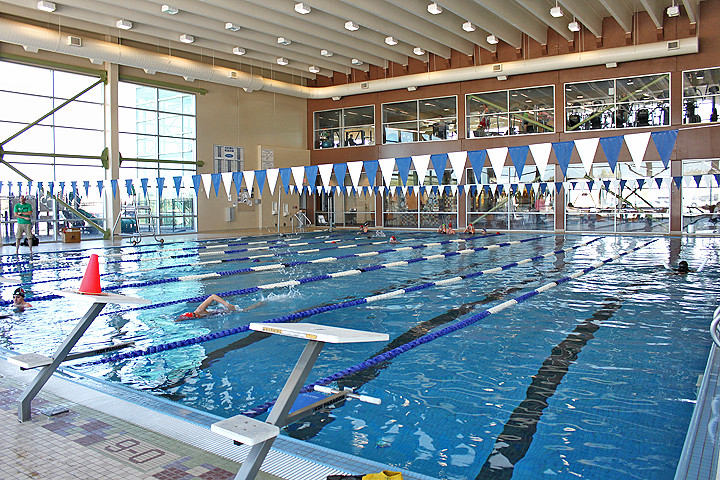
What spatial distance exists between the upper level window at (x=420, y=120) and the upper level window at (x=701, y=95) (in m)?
8.26

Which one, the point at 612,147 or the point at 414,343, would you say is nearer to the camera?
the point at 414,343

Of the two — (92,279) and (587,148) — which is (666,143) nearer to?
(587,148)

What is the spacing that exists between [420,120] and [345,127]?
13.0 feet

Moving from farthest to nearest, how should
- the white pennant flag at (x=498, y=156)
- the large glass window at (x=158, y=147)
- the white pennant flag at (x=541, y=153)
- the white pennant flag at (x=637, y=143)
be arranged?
the large glass window at (x=158, y=147) → the white pennant flag at (x=498, y=156) → the white pennant flag at (x=541, y=153) → the white pennant flag at (x=637, y=143)

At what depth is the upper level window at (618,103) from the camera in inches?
734

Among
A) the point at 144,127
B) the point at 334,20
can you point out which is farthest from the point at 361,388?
the point at 144,127

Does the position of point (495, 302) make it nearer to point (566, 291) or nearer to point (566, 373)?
point (566, 291)

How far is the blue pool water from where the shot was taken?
9.72 ft

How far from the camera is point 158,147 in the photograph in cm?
2048

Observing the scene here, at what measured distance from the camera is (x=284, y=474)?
242cm

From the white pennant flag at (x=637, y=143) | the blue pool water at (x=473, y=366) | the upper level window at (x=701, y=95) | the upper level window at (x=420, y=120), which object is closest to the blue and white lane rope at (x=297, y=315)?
the blue pool water at (x=473, y=366)

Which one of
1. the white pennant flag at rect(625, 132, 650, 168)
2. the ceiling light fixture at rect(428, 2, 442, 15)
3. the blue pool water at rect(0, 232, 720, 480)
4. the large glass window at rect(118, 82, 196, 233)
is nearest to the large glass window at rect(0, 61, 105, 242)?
the large glass window at rect(118, 82, 196, 233)

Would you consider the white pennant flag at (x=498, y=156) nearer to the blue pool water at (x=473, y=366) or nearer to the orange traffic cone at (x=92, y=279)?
the blue pool water at (x=473, y=366)

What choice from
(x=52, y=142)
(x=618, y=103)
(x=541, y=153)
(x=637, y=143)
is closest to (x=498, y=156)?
(x=541, y=153)
